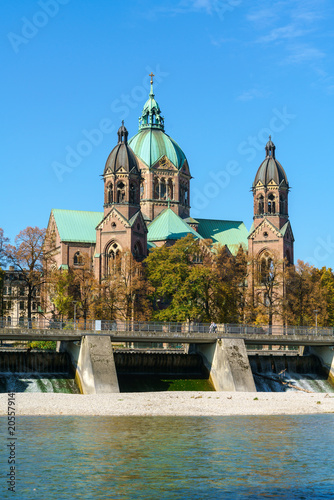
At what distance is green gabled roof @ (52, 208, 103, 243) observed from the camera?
113m

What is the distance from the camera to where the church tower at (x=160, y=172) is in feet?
395

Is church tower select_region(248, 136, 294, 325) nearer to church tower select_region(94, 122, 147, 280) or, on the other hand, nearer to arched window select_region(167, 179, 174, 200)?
arched window select_region(167, 179, 174, 200)

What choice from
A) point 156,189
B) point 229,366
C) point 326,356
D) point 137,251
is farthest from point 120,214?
point 229,366

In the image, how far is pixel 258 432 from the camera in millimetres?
37281

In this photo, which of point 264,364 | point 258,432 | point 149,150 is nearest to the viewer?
point 258,432

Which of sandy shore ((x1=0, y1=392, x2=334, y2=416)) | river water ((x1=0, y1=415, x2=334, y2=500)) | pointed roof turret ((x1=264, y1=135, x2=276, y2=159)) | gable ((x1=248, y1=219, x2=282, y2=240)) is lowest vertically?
river water ((x1=0, y1=415, x2=334, y2=500))

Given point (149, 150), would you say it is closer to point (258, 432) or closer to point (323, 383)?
point (323, 383)

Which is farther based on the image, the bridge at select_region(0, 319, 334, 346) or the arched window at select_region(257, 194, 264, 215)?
the arched window at select_region(257, 194, 264, 215)

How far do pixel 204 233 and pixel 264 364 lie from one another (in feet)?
197

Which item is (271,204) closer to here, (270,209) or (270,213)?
(270,209)

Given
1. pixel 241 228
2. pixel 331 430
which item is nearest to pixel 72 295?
pixel 241 228

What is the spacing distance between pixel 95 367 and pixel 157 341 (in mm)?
8804

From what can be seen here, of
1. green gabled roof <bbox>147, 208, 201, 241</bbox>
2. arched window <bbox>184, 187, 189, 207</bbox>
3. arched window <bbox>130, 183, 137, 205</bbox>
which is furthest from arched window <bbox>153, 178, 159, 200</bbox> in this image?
arched window <bbox>130, 183, 137, 205</bbox>

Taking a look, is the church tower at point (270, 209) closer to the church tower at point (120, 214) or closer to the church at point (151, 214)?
the church at point (151, 214)
